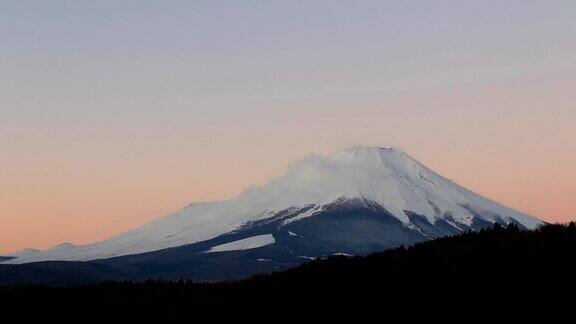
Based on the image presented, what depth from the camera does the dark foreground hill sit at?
2608cm

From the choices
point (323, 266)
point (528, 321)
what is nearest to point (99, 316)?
point (323, 266)

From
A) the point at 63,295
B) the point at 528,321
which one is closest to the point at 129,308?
the point at 63,295

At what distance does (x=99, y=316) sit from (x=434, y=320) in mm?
19074

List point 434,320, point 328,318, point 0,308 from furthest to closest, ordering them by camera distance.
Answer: point 0,308 < point 328,318 < point 434,320

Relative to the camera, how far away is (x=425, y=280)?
29.7 meters

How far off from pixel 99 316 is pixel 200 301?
537 centimetres

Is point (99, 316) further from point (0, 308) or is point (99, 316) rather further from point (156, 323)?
point (0, 308)

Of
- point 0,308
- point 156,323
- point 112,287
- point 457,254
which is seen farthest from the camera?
point 112,287

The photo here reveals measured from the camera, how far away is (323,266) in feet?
123

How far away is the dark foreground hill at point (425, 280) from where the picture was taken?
26.1m

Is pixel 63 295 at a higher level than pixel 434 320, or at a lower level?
higher

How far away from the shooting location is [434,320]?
84.3 feet

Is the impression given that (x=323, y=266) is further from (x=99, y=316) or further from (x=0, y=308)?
(x=0, y=308)

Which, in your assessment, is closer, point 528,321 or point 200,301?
point 528,321
